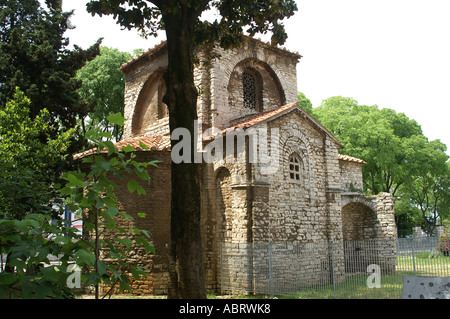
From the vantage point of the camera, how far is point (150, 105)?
53.0ft

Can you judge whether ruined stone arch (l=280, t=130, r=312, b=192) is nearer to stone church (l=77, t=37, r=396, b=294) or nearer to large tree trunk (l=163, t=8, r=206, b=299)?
stone church (l=77, t=37, r=396, b=294)

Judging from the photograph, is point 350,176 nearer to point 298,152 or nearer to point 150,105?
point 298,152

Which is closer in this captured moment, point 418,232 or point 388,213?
point 388,213

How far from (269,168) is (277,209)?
4.55 feet

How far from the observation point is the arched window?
12.8 metres

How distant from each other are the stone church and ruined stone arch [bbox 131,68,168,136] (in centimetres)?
4

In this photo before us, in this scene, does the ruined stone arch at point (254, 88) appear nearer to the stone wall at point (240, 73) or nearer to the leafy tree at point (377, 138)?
the stone wall at point (240, 73)

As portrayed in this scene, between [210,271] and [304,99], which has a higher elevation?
[304,99]

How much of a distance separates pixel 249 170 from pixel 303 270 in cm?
379

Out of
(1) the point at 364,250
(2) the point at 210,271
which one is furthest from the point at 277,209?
(1) the point at 364,250

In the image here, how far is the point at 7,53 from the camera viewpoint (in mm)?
14945

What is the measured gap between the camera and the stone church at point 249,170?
460 inches

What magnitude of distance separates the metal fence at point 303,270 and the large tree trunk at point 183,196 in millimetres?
5199
